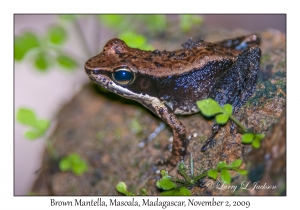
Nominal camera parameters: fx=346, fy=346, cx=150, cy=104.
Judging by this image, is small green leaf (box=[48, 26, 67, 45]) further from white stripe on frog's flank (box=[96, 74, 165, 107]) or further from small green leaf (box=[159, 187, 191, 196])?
small green leaf (box=[159, 187, 191, 196])

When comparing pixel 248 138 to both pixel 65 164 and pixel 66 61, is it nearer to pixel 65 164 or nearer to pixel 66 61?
pixel 65 164

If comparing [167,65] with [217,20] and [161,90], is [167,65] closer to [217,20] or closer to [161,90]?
[161,90]

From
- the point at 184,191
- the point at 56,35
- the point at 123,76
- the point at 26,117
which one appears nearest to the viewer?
the point at 184,191

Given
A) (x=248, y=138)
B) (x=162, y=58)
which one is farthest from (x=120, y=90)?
(x=248, y=138)

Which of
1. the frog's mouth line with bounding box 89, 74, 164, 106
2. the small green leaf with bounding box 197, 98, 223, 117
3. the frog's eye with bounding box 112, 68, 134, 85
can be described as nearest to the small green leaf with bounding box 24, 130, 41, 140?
the frog's mouth line with bounding box 89, 74, 164, 106
